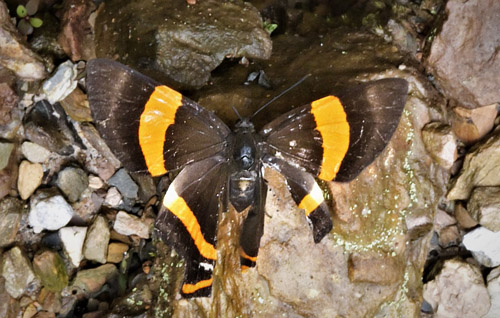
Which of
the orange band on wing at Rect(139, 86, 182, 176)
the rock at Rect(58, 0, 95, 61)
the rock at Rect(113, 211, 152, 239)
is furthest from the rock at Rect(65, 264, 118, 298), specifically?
the rock at Rect(58, 0, 95, 61)

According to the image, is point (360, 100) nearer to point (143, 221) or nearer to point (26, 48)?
point (143, 221)

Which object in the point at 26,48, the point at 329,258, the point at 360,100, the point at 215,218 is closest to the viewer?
the point at 360,100

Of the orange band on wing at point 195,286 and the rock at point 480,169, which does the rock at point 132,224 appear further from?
the rock at point 480,169

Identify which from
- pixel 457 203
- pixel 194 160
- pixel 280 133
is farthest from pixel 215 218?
pixel 457 203

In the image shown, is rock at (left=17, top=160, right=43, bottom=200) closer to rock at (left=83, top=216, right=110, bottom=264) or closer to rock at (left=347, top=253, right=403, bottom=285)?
rock at (left=83, top=216, right=110, bottom=264)

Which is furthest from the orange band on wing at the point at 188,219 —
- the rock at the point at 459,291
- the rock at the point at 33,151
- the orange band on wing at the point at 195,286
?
the rock at the point at 459,291

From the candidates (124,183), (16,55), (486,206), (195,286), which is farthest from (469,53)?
(16,55)

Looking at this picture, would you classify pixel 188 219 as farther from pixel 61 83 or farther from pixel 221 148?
pixel 61 83
